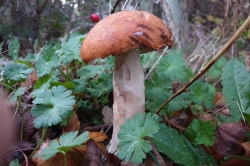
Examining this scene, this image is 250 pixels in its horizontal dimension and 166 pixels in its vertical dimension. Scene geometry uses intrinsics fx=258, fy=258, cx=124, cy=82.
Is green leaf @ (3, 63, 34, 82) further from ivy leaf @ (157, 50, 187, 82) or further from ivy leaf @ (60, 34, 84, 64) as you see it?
ivy leaf @ (157, 50, 187, 82)

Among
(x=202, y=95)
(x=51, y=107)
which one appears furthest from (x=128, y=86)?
(x=202, y=95)

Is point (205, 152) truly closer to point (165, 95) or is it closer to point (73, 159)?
point (165, 95)

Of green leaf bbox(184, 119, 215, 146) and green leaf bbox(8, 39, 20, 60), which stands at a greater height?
green leaf bbox(8, 39, 20, 60)

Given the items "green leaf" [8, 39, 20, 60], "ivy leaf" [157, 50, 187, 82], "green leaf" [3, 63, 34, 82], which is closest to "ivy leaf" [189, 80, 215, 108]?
A: "ivy leaf" [157, 50, 187, 82]

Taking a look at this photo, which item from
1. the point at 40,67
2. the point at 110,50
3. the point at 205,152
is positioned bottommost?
the point at 205,152

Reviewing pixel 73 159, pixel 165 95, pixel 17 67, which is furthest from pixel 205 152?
pixel 17 67
